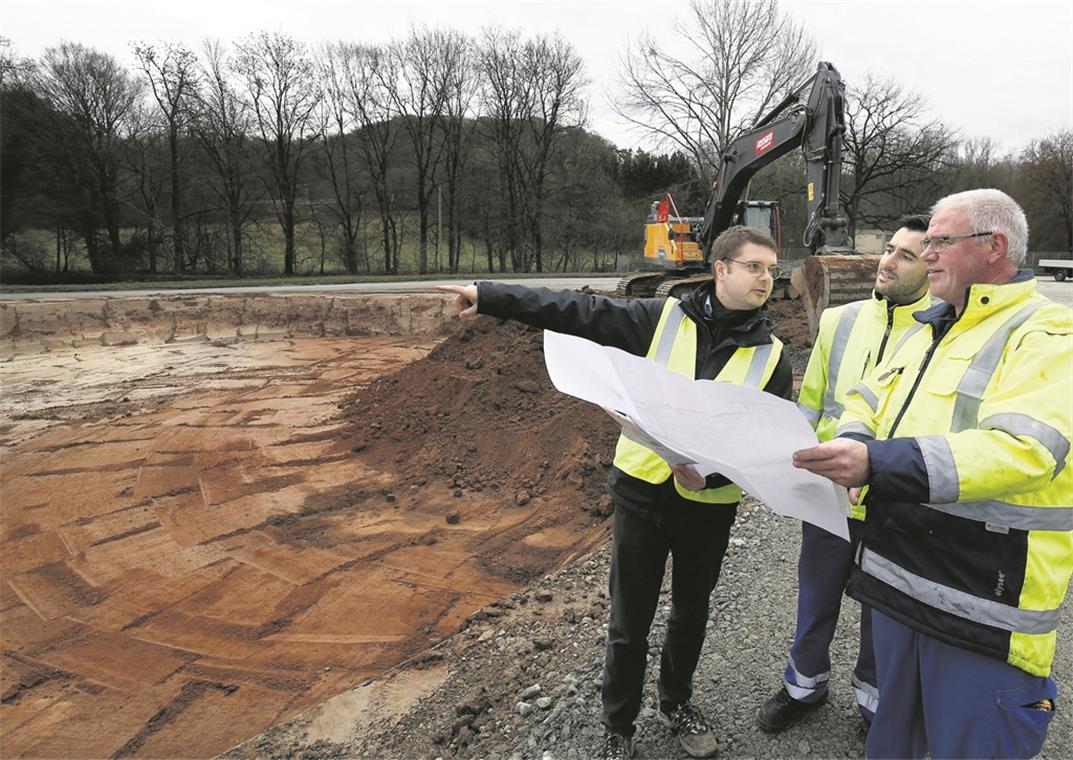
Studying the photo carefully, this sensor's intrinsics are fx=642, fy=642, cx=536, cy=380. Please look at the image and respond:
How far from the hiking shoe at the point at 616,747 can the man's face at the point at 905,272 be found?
215 cm

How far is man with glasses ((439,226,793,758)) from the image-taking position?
244 cm

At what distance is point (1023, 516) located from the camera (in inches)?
62.6

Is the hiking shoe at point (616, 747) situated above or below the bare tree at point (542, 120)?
below

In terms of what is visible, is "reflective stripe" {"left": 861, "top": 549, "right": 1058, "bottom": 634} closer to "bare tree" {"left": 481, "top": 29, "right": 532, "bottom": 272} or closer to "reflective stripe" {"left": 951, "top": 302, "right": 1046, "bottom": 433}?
"reflective stripe" {"left": 951, "top": 302, "right": 1046, "bottom": 433}

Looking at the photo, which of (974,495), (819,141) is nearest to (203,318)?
(819,141)

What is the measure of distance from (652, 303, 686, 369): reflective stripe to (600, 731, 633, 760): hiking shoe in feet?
5.19

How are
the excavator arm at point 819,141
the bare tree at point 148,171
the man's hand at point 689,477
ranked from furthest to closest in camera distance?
the bare tree at point 148,171
the excavator arm at point 819,141
the man's hand at point 689,477

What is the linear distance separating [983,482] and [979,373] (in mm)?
342

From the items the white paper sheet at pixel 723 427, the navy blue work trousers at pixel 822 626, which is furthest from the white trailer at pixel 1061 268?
the white paper sheet at pixel 723 427

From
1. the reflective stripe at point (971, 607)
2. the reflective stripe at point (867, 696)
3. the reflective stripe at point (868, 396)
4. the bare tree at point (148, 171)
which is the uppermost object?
the bare tree at point (148, 171)

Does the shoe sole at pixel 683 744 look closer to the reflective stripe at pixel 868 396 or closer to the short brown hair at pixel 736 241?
the reflective stripe at pixel 868 396

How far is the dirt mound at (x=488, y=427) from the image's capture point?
674cm

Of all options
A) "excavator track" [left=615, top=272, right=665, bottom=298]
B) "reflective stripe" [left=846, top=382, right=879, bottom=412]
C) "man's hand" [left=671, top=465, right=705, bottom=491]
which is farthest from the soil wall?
"reflective stripe" [left=846, top=382, right=879, bottom=412]

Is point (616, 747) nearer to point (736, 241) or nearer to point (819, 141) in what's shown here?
point (736, 241)
